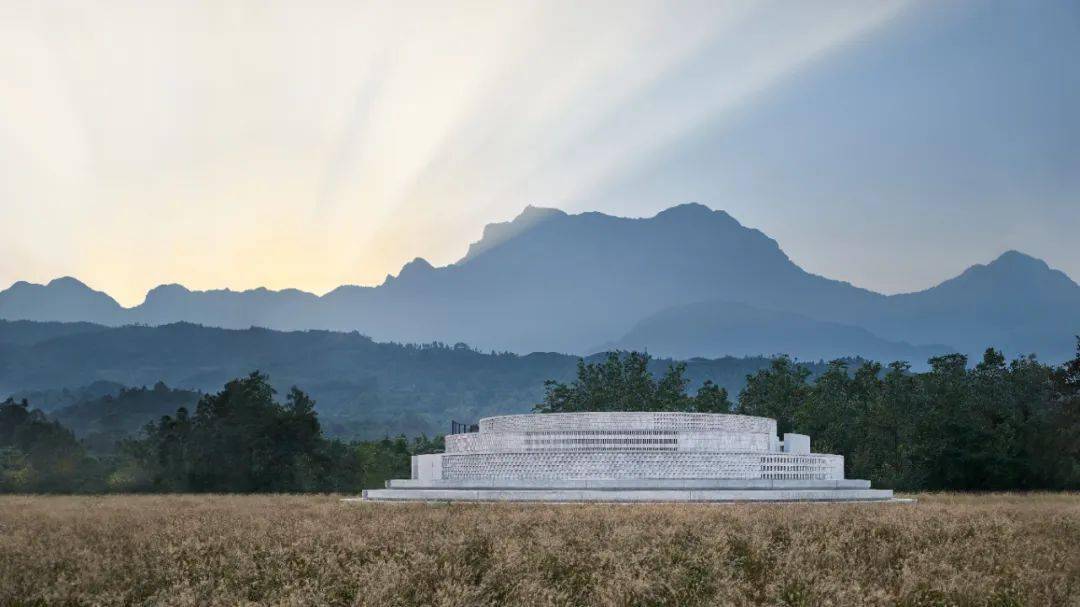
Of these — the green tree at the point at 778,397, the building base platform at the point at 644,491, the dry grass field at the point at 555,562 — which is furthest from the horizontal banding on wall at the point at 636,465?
the green tree at the point at 778,397

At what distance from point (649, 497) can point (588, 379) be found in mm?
63054

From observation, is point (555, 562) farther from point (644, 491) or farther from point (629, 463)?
point (629, 463)

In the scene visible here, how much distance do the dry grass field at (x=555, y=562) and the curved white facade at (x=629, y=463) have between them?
474 inches

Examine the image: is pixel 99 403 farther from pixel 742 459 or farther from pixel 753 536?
pixel 753 536

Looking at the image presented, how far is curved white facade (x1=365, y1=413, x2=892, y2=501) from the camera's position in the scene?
33.7 m

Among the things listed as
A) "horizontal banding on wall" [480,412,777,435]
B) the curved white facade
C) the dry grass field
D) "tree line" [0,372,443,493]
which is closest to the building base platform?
the curved white facade

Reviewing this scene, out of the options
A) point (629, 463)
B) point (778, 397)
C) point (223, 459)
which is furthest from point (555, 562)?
point (778, 397)

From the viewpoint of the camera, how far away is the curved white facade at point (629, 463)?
3372 centimetres

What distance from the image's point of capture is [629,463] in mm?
36719

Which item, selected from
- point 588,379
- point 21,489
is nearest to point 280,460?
point 21,489

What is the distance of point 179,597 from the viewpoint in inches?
544

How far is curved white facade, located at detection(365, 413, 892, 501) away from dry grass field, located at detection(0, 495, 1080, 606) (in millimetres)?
12033

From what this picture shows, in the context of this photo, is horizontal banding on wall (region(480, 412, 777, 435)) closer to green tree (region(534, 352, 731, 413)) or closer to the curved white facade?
the curved white facade

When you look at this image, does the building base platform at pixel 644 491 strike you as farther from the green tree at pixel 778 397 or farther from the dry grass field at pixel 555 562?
the green tree at pixel 778 397
